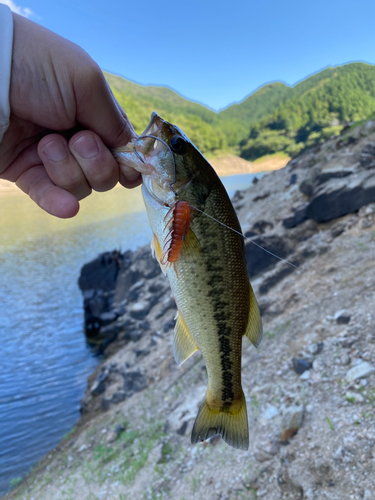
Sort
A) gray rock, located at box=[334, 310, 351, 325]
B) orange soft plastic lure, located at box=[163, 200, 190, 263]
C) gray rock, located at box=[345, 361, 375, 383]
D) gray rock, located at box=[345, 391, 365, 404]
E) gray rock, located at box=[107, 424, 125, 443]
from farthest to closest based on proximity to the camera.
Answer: gray rock, located at box=[107, 424, 125, 443] → gray rock, located at box=[334, 310, 351, 325] → gray rock, located at box=[345, 361, 375, 383] → gray rock, located at box=[345, 391, 365, 404] → orange soft plastic lure, located at box=[163, 200, 190, 263]

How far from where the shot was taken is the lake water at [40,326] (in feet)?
24.4

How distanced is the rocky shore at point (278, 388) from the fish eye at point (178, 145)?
71 cm

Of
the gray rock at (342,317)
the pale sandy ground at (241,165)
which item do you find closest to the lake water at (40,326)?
the gray rock at (342,317)

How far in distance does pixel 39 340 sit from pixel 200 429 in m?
11.0

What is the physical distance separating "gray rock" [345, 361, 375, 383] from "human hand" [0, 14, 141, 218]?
3.84m

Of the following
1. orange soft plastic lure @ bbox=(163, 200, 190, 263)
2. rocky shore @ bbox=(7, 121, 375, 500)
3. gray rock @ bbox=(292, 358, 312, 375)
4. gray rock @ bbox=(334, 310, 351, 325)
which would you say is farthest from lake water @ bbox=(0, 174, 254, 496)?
gray rock @ bbox=(334, 310, 351, 325)

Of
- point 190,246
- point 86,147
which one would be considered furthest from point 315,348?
point 86,147

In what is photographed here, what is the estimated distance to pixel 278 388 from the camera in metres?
4.75

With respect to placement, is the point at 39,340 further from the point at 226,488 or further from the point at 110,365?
the point at 226,488

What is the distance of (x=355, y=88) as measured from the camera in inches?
3130

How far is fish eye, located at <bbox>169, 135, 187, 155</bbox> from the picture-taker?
1874 mm

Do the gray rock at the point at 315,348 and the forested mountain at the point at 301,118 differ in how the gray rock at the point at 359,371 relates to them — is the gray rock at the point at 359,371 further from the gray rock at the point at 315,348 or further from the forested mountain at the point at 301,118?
the forested mountain at the point at 301,118

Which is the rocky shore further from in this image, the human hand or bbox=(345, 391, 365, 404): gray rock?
the human hand

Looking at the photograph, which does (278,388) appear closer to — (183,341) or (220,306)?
(183,341)
